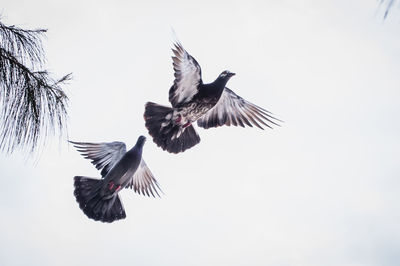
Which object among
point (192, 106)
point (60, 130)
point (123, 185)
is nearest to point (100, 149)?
point (123, 185)

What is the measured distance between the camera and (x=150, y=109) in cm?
560

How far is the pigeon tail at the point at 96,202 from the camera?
19.0ft

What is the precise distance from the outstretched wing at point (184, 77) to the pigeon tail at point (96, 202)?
158 centimetres

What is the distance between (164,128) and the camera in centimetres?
558

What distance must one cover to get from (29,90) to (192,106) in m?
3.42

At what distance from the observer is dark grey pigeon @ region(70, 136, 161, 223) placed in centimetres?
577

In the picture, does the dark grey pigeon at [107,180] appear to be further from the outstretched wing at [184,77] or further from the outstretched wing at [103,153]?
the outstretched wing at [184,77]

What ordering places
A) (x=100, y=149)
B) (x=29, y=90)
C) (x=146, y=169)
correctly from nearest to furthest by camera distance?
(x=29, y=90) → (x=100, y=149) → (x=146, y=169)

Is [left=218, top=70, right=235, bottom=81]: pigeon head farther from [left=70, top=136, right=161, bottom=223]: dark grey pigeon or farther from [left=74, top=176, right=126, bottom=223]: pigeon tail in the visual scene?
[left=74, top=176, right=126, bottom=223]: pigeon tail

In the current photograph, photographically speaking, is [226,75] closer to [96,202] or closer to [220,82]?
[220,82]

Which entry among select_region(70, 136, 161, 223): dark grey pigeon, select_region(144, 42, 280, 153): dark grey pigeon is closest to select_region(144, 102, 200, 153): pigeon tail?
select_region(144, 42, 280, 153): dark grey pigeon

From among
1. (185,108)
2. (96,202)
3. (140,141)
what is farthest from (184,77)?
(96,202)

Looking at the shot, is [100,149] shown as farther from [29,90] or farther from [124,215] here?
[29,90]

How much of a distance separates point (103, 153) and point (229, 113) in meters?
1.90
